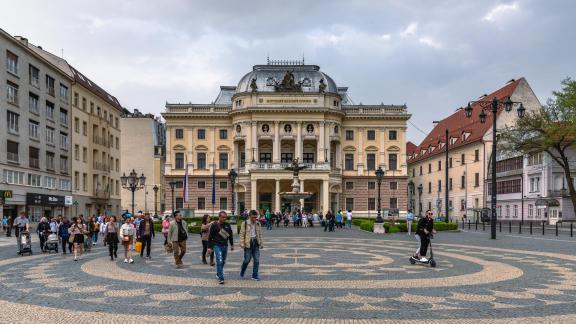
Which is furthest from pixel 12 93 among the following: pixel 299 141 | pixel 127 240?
pixel 299 141

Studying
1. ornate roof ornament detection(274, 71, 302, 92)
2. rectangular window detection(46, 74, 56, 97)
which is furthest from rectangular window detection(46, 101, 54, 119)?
ornate roof ornament detection(274, 71, 302, 92)

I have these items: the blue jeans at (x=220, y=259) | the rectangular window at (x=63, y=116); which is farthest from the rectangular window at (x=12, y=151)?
the blue jeans at (x=220, y=259)

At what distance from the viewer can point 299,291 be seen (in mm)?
13539

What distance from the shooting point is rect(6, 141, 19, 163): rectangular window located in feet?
164

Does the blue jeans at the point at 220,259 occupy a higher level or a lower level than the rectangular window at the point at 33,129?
lower

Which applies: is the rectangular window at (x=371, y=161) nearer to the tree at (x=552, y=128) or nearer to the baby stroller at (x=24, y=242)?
the tree at (x=552, y=128)

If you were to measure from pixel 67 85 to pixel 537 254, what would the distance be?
54.7 metres

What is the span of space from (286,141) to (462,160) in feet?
88.6

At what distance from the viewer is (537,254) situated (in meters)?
24.0

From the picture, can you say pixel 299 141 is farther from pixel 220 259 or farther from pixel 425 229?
pixel 220 259

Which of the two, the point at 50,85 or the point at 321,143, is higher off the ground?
the point at 50,85

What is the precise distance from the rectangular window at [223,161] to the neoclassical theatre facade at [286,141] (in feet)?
0.50

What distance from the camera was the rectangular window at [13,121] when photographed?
165 ft

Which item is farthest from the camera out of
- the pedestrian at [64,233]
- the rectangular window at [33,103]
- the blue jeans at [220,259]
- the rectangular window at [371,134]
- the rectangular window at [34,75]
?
the rectangular window at [371,134]
